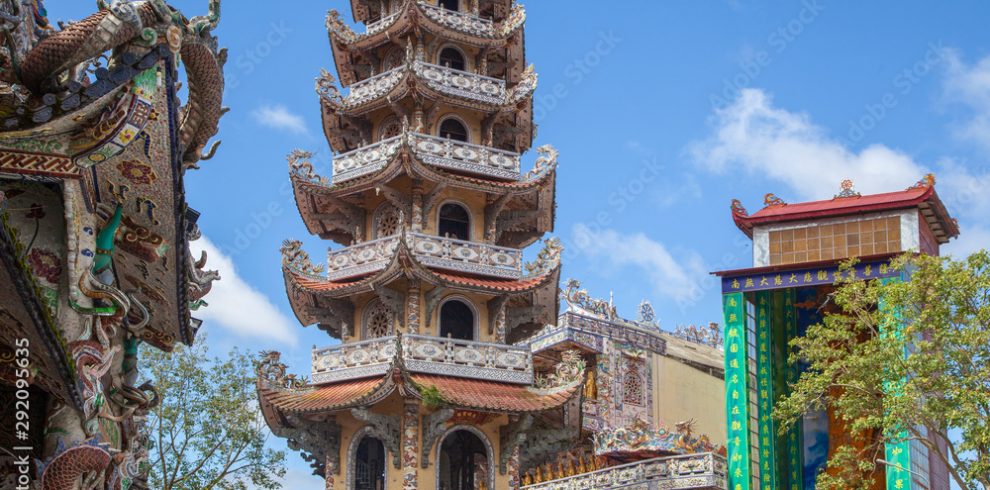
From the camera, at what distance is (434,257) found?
24.0 meters

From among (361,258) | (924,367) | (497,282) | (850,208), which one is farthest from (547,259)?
(924,367)

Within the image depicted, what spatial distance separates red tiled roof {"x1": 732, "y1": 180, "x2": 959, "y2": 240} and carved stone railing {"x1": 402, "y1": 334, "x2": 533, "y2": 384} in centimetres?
542

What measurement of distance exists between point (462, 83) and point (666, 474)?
10.4m

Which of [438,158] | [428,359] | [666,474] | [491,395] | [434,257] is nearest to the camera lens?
[666,474]

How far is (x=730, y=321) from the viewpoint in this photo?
20.6 meters

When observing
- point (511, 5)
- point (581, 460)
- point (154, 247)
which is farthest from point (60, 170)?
Result: point (511, 5)

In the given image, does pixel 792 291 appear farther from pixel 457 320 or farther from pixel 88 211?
pixel 88 211

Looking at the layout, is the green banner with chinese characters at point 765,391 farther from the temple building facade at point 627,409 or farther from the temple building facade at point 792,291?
the temple building facade at point 627,409

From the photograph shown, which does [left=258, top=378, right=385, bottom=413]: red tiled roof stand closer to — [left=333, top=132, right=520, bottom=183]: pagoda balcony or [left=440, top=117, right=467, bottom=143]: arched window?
[left=333, top=132, right=520, bottom=183]: pagoda balcony

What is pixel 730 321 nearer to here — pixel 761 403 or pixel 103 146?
pixel 761 403

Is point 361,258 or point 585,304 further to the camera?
point 585,304

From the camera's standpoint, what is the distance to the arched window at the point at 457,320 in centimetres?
2442

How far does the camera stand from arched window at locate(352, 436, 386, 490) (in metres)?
23.5

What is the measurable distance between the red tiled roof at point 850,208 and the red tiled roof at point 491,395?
486 centimetres
